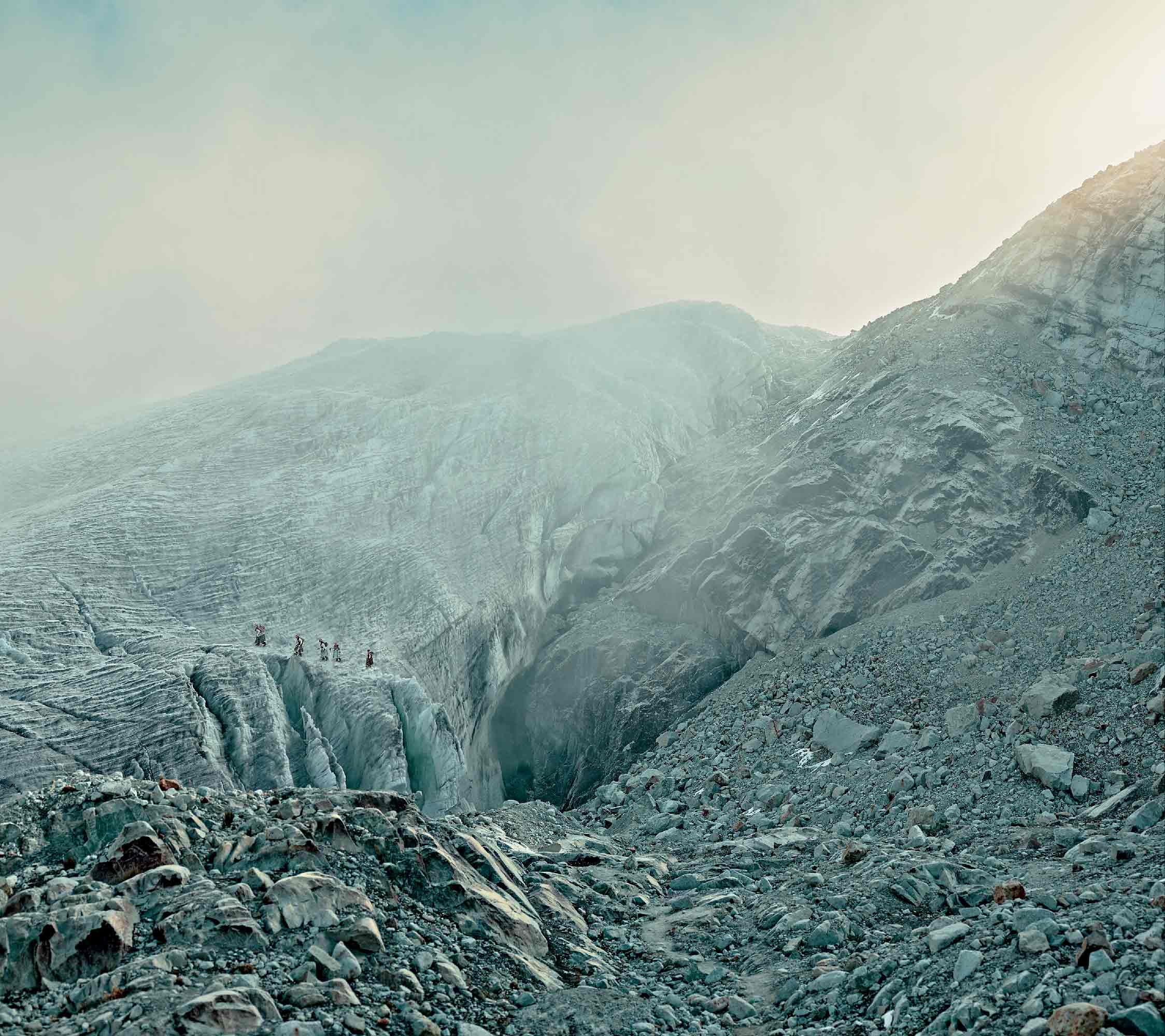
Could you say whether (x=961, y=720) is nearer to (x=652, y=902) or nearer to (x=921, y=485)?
(x=652, y=902)

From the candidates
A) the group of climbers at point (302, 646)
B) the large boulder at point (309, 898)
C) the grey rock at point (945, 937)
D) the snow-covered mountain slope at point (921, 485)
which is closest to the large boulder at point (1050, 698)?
Result: the snow-covered mountain slope at point (921, 485)

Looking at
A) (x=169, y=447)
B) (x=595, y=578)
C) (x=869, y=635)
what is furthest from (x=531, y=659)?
(x=169, y=447)

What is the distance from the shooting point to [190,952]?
1087 cm

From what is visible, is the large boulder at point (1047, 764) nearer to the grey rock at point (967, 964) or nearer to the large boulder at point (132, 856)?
the grey rock at point (967, 964)

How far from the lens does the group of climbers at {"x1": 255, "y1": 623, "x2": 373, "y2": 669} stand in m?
34.0

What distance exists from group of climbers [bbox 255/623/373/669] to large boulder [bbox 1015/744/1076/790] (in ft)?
79.7

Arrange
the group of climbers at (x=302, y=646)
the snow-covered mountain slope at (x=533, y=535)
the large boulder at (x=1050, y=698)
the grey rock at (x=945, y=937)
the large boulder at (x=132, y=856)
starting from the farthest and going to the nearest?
the group of climbers at (x=302, y=646), the snow-covered mountain slope at (x=533, y=535), the large boulder at (x=1050, y=698), the large boulder at (x=132, y=856), the grey rock at (x=945, y=937)

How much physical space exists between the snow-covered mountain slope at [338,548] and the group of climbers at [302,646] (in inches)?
19.0

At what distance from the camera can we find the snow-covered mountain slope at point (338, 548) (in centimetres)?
2912

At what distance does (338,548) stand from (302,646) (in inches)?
346

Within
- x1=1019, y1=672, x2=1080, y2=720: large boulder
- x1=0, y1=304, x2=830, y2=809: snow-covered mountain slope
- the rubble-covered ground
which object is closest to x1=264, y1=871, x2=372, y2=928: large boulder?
the rubble-covered ground

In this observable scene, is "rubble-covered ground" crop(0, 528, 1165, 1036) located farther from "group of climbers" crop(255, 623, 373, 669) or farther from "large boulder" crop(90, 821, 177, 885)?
"group of climbers" crop(255, 623, 373, 669)

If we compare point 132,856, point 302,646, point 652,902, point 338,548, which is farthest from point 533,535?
point 132,856

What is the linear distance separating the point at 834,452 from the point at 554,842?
29.6 m
